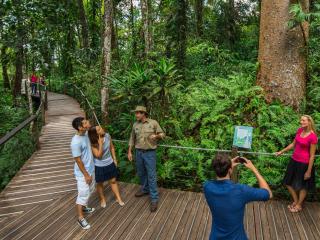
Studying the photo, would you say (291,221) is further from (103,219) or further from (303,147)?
(103,219)

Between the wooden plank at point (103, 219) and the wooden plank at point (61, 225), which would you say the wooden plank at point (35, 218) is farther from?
the wooden plank at point (103, 219)

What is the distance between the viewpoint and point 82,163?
17.9ft

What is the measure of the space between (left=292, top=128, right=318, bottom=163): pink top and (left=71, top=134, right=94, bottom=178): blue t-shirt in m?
3.66

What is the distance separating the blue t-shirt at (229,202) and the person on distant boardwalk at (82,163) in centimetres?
276

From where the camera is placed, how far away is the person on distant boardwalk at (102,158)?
6.01 meters

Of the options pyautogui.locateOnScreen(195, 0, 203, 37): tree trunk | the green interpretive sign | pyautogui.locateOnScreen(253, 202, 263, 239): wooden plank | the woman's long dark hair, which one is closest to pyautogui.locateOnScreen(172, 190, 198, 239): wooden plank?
pyautogui.locateOnScreen(253, 202, 263, 239): wooden plank

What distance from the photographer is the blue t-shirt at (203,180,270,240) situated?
10.4 feet

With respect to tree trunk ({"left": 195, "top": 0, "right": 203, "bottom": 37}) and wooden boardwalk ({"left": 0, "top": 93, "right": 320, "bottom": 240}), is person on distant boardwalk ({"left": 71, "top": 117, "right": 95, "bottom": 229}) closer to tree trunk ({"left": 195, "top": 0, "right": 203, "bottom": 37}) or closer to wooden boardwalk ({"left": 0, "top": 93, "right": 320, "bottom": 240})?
wooden boardwalk ({"left": 0, "top": 93, "right": 320, "bottom": 240})

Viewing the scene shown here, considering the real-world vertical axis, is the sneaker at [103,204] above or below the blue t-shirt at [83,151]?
below

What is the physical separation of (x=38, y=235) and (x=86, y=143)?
1708mm

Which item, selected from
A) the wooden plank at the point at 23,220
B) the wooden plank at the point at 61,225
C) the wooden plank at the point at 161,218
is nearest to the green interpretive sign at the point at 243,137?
the wooden plank at the point at 161,218

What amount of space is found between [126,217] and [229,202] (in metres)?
3.31

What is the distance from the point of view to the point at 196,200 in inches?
265

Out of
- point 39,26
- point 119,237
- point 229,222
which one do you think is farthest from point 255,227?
point 39,26
